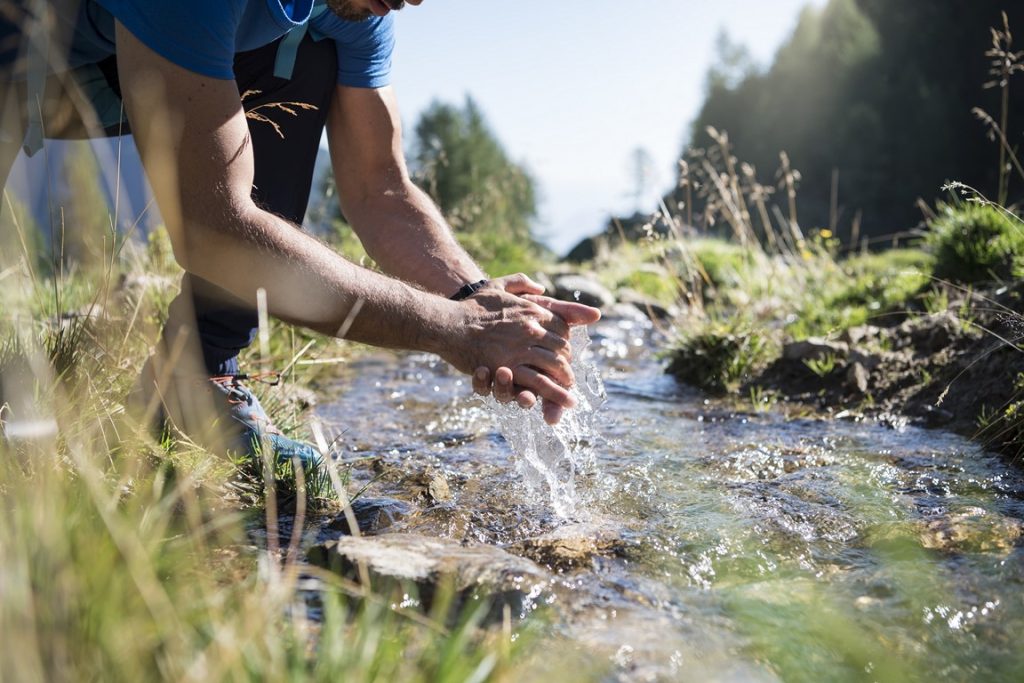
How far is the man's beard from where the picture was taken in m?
2.45

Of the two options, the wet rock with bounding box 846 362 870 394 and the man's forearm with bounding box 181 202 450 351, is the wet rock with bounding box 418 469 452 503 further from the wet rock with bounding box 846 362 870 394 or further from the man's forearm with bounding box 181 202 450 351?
the wet rock with bounding box 846 362 870 394

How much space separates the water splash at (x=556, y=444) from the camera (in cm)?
244

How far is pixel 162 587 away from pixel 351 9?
1.82m

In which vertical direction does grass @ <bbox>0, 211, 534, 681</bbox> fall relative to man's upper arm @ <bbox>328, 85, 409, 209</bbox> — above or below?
below

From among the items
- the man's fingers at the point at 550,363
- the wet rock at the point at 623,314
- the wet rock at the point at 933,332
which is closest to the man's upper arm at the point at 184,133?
the man's fingers at the point at 550,363

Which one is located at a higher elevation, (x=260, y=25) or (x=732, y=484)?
(x=260, y=25)

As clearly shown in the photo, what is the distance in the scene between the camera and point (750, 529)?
207 centimetres

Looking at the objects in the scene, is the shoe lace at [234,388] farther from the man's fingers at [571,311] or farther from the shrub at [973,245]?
the shrub at [973,245]

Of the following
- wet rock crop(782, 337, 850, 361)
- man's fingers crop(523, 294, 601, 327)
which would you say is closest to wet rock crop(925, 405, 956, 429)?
wet rock crop(782, 337, 850, 361)

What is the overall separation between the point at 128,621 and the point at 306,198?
2.00m

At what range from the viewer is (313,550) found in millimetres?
1758

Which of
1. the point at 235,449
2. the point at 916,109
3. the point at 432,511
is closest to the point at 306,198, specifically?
the point at 235,449

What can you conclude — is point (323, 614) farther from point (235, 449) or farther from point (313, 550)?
point (235, 449)

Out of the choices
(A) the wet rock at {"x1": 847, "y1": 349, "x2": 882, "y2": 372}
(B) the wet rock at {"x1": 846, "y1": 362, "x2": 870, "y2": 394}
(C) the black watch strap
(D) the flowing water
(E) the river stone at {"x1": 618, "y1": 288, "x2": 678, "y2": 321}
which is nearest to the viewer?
(D) the flowing water
